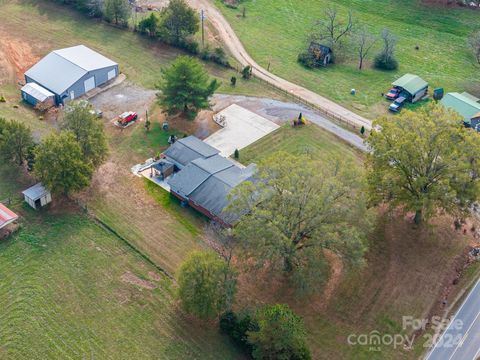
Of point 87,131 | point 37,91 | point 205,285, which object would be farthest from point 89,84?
point 205,285

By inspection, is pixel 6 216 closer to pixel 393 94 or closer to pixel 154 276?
pixel 154 276

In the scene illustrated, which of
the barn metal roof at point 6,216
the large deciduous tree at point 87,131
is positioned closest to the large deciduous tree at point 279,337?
the barn metal roof at point 6,216

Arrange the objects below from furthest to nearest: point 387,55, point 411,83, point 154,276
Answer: point 387,55
point 411,83
point 154,276

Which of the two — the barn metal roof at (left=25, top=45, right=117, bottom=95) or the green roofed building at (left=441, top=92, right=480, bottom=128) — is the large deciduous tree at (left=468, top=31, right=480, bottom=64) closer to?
the green roofed building at (left=441, top=92, right=480, bottom=128)

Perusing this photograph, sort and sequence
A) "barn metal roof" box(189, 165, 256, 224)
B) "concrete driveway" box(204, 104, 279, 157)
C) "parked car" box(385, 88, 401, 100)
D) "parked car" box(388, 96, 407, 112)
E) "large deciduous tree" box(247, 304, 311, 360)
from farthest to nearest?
"parked car" box(385, 88, 401, 100) < "parked car" box(388, 96, 407, 112) < "concrete driveway" box(204, 104, 279, 157) < "barn metal roof" box(189, 165, 256, 224) < "large deciduous tree" box(247, 304, 311, 360)

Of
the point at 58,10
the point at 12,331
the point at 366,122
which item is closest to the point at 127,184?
the point at 12,331

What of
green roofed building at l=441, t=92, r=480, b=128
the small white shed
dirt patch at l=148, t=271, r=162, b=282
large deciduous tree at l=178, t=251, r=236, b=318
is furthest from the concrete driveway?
green roofed building at l=441, t=92, r=480, b=128

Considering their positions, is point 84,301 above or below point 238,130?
below
